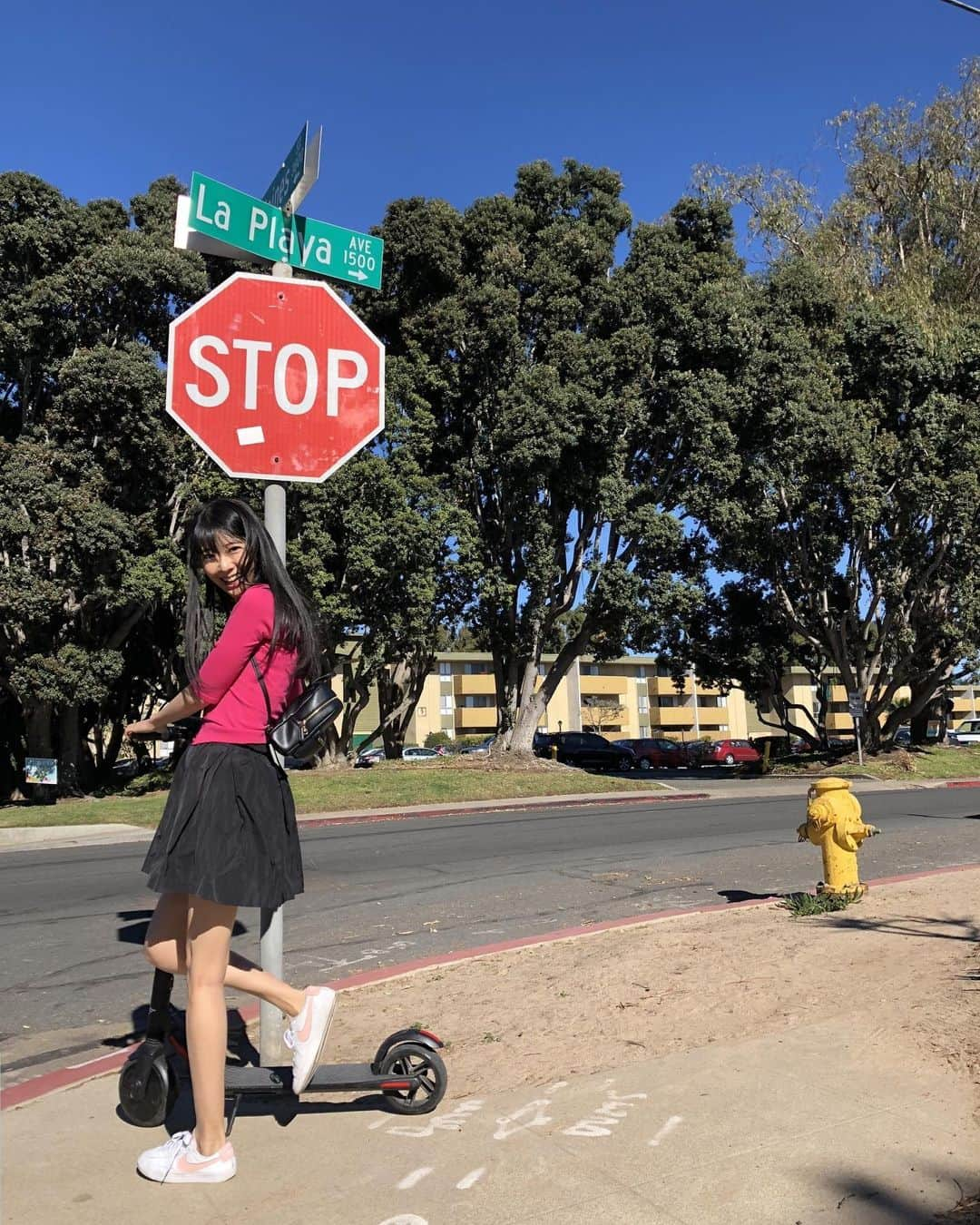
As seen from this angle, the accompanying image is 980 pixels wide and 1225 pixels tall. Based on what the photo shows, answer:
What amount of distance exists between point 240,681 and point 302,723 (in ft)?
0.76

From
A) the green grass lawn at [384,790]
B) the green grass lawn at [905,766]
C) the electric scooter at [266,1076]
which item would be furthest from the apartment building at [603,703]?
the electric scooter at [266,1076]

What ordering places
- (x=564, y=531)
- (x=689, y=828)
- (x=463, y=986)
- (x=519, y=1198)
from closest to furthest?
(x=519, y=1198)
(x=463, y=986)
(x=689, y=828)
(x=564, y=531)

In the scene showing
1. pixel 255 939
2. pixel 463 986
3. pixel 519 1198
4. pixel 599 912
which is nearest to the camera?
pixel 519 1198

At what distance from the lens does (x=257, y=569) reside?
335 centimetres

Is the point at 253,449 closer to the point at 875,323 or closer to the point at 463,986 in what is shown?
the point at 463,986

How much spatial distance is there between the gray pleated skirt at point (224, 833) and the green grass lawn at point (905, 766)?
2659cm

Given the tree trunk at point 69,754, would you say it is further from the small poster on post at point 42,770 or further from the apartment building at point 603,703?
the apartment building at point 603,703

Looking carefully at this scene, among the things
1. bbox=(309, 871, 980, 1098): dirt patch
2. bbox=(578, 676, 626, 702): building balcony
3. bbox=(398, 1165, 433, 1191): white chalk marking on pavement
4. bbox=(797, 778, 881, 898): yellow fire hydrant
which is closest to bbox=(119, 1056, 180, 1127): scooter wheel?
bbox=(398, 1165, 433, 1191): white chalk marking on pavement

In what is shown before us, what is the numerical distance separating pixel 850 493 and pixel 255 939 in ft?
79.1

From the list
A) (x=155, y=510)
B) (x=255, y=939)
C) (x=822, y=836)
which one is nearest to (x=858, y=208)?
(x=155, y=510)

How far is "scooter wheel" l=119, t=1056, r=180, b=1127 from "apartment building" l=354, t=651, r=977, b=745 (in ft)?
217

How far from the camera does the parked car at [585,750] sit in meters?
41.7

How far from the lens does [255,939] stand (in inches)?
279

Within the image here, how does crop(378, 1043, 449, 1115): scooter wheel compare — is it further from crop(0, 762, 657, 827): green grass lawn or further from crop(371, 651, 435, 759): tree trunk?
crop(371, 651, 435, 759): tree trunk
